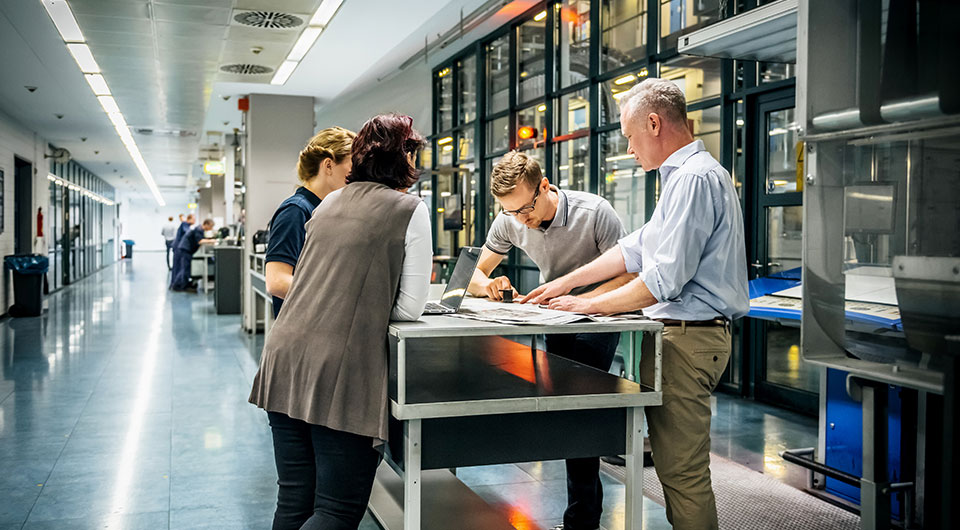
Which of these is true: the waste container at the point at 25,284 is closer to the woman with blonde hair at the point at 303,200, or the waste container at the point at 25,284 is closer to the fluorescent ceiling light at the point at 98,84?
the fluorescent ceiling light at the point at 98,84

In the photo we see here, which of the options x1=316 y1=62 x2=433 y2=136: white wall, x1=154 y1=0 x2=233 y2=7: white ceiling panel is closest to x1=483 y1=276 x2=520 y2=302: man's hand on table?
x1=154 y1=0 x2=233 y2=7: white ceiling panel

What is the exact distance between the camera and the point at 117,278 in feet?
66.2

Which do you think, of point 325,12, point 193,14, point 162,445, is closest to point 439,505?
point 162,445

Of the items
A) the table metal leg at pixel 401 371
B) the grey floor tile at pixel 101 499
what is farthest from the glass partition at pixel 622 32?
the table metal leg at pixel 401 371

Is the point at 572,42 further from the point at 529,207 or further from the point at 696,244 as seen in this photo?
the point at 696,244

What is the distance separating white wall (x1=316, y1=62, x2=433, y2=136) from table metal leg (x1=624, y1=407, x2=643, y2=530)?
9098 mm

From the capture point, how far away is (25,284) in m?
10.7

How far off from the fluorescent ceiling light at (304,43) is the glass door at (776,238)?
13.0 feet

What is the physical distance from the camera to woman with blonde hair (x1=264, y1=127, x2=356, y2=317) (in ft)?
8.10

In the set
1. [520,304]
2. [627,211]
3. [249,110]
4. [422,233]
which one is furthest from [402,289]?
[249,110]

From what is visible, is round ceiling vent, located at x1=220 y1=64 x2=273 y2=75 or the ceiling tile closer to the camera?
the ceiling tile

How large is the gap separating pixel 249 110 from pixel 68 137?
6718 mm

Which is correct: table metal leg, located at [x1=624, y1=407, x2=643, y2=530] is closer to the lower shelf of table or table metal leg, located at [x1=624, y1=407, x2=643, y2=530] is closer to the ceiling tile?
the lower shelf of table

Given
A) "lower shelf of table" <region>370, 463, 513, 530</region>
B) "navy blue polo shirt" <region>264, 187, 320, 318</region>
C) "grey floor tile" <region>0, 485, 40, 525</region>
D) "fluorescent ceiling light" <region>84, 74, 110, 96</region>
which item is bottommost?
"grey floor tile" <region>0, 485, 40, 525</region>
